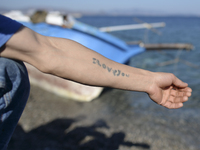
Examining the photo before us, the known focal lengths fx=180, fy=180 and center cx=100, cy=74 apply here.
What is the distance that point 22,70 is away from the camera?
1.22 m

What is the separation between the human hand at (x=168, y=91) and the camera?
1.52 metres

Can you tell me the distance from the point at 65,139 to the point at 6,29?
9.99 feet

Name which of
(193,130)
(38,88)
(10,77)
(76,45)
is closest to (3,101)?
(10,77)

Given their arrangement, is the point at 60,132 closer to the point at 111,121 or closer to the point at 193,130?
the point at 111,121

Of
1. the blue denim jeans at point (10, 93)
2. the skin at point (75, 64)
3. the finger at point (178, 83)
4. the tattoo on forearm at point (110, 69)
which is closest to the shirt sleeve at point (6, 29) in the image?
the skin at point (75, 64)

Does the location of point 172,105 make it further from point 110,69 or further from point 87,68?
point 87,68

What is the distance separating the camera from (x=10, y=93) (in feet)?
3.76

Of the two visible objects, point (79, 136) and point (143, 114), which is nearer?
point (79, 136)

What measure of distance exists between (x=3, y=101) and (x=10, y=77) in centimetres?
15

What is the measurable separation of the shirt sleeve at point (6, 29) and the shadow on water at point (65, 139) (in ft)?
9.36

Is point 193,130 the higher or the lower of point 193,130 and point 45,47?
the lower

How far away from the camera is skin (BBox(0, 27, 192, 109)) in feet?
3.46

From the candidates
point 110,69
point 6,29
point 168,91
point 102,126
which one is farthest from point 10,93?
point 102,126

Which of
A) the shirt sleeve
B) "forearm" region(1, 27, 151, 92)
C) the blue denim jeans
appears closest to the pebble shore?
the blue denim jeans
